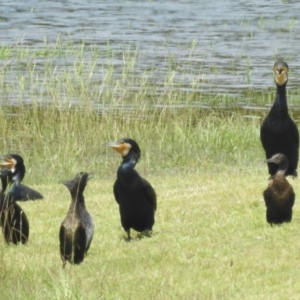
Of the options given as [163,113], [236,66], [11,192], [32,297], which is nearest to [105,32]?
[236,66]

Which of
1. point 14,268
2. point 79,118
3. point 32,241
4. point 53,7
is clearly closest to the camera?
point 14,268

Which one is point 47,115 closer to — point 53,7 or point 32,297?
point 32,297

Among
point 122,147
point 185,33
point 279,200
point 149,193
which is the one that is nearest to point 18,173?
point 122,147

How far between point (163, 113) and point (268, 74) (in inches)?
243

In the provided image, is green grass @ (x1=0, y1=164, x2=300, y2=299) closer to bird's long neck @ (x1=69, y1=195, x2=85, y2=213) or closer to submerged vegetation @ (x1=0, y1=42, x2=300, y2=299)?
submerged vegetation @ (x1=0, y1=42, x2=300, y2=299)

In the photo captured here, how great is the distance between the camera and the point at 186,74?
2056cm

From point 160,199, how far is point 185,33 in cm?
1581

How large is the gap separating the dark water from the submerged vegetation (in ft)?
5.73

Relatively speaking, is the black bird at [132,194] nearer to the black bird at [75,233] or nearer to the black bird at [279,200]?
the black bird at [75,233]

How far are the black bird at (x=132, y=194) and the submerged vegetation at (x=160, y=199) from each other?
0.57ft

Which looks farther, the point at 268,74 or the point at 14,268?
the point at 268,74

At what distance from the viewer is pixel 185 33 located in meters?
25.5

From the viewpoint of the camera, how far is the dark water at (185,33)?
20.9m

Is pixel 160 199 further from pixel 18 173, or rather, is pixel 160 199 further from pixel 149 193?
pixel 18 173
